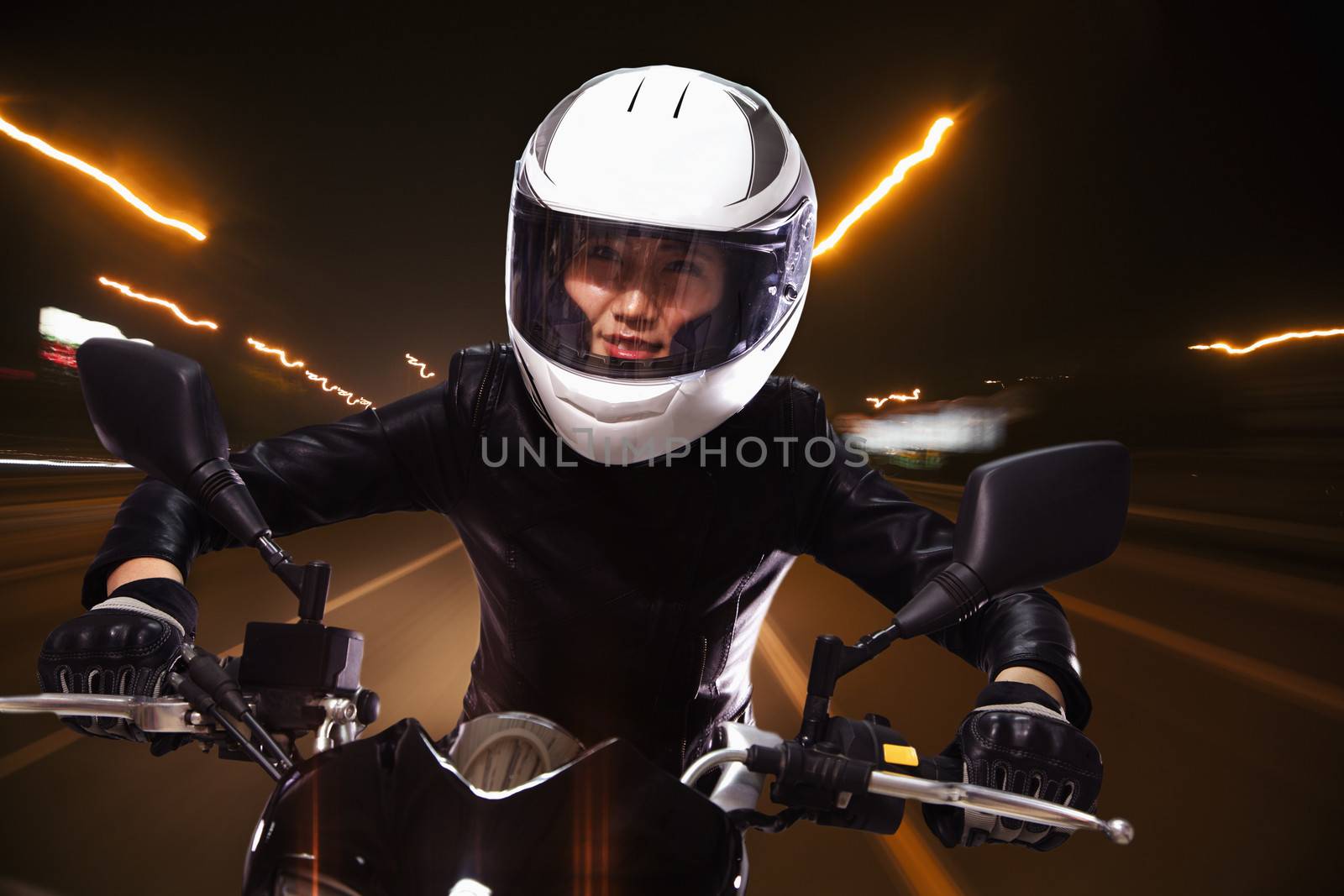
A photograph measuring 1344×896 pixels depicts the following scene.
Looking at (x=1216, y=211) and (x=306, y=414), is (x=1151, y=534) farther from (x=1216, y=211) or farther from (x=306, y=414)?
(x=306, y=414)

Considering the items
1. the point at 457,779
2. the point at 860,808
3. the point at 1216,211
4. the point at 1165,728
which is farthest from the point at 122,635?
the point at 1216,211

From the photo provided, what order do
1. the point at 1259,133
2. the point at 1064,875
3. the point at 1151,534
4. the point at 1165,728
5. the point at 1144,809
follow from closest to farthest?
the point at 1064,875 → the point at 1144,809 → the point at 1165,728 → the point at 1259,133 → the point at 1151,534

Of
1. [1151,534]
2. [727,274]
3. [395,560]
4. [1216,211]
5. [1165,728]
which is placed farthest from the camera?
[1151,534]

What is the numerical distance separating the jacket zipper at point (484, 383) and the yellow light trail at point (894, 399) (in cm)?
2058

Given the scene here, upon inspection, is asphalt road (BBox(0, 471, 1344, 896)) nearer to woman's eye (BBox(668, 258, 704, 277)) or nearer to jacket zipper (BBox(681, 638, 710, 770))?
jacket zipper (BBox(681, 638, 710, 770))

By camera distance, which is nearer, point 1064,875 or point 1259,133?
point 1064,875

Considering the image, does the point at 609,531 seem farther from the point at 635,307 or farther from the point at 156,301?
the point at 156,301

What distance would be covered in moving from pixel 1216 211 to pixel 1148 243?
1.21 m

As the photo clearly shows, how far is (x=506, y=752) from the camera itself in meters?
1.05

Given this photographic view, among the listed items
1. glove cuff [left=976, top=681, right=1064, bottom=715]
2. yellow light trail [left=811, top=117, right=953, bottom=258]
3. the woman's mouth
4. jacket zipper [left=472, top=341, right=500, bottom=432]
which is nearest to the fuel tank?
glove cuff [left=976, top=681, right=1064, bottom=715]

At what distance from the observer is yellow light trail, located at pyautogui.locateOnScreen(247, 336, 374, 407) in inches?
1404

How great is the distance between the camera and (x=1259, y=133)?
48.5ft

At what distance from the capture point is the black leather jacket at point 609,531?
1928 mm

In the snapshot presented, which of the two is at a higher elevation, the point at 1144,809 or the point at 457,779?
the point at 457,779
